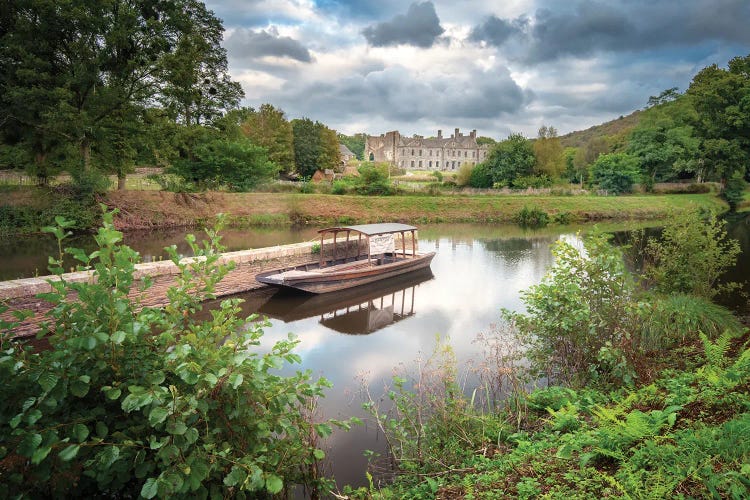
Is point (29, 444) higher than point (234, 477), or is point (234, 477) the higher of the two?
point (29, 444)

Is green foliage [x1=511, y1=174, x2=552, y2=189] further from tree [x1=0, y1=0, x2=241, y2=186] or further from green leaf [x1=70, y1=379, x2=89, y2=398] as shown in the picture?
green leaf [x1=70, y1=379, x2=89, y2=398]

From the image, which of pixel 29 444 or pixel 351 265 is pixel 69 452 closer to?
pixel 29 444

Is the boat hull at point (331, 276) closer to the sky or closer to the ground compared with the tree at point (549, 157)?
closer to the ground

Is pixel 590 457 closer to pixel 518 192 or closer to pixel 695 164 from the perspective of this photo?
pixel 518 192

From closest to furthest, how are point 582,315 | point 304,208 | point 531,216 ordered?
point 582,315 → point 304,208 → point 531,216

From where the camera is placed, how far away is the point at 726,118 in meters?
35.7

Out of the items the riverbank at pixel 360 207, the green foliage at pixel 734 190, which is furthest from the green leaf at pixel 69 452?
the green foliage at pixel 734 190

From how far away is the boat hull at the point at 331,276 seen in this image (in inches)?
489

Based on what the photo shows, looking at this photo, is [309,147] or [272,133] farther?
[309,147]

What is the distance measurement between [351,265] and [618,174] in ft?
123

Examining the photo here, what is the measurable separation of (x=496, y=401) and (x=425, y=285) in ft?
30.5

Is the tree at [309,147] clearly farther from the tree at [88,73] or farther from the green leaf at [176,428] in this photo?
the green leaf at [176,428]

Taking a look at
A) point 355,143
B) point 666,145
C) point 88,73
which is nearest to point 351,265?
point 88,73

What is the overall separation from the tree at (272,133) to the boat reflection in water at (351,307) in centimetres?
3003
